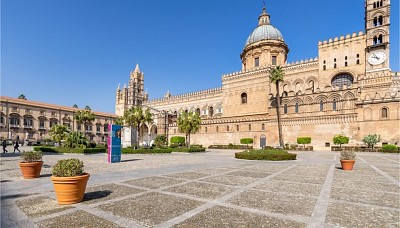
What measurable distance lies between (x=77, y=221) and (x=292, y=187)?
25.3ft

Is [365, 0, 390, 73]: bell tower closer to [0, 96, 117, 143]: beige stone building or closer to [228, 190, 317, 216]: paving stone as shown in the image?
[228, 190, 317, 216]: paving stone

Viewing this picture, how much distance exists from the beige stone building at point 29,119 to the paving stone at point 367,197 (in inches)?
2338

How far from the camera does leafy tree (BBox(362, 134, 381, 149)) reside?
35.4 metres

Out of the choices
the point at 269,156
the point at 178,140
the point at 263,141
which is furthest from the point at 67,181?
the point at 178,140

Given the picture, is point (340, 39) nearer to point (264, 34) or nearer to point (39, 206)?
point (264, 34)

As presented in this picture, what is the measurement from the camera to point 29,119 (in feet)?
204

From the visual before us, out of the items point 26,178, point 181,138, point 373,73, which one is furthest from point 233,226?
point 181,138

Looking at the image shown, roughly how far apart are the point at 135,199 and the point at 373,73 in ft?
167

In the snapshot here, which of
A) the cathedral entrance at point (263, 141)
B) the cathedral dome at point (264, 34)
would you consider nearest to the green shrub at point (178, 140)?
the cathedral entrance at point (263, 141)

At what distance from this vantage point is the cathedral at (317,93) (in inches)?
1545

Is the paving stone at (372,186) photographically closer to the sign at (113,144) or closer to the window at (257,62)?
the sign at (113,144)

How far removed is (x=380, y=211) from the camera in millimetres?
6082

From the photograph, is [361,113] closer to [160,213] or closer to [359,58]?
[359,58]

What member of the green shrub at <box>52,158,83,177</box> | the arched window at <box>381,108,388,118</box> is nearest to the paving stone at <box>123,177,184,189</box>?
the green shrub at <box>52,158,83,177</box>
